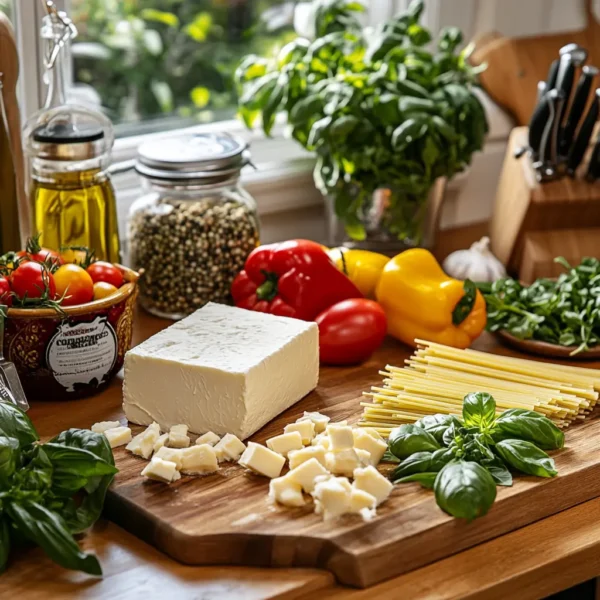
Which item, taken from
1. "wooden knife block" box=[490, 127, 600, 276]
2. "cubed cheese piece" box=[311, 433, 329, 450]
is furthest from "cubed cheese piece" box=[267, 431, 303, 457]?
"wooden knife block" box=[490, 127, 600, 276]

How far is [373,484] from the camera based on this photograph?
1216 mm

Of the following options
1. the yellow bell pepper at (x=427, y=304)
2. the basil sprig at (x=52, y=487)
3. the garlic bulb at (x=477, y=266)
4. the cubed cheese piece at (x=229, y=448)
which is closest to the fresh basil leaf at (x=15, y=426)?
the basil sprig at (x=52, y=487)

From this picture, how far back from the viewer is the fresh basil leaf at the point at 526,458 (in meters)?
1.28

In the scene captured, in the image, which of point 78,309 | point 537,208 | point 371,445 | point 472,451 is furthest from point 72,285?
point 537,208

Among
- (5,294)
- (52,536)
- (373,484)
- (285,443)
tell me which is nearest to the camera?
(52,536)

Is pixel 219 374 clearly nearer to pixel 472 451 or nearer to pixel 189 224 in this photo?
pixel 472 451

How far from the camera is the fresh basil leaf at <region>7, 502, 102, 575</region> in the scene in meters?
1.09

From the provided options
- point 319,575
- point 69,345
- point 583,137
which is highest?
point 583,137

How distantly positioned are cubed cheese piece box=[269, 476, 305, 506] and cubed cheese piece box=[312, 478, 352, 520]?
0.03 metres

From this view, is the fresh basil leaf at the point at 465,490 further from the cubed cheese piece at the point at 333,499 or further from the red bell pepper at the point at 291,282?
the red bell pepper at the point at 291,282

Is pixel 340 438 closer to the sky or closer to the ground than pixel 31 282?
closer to the ground

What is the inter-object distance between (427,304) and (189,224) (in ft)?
1.31

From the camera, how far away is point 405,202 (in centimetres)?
199

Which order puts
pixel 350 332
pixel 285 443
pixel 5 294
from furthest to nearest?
pixel 350 332 → pixel 5 294 → pixel 285 443
